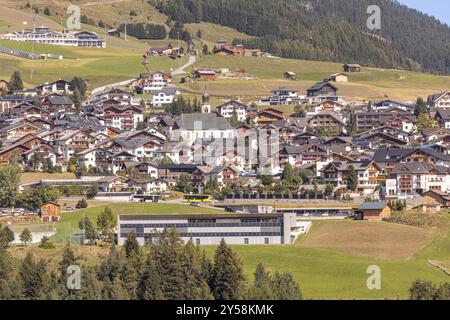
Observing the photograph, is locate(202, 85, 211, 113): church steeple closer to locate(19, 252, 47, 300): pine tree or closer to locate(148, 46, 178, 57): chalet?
locate(148, 46, 178, 57): chalet

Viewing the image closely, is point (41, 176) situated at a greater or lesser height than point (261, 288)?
greater

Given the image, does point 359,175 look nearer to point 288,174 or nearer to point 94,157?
point 288,174

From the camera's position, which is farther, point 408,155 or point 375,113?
point 375,113

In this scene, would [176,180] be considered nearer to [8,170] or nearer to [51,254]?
[8,170]

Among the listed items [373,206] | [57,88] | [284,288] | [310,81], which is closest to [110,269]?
[284,288]

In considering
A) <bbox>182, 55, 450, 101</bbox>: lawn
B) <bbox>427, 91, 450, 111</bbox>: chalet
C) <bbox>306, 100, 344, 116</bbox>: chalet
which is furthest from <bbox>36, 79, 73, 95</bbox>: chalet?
<bbox>427, 91, 450, 111</bbox>: chalet

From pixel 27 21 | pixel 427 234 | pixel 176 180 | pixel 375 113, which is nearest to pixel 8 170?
pixel 176 180

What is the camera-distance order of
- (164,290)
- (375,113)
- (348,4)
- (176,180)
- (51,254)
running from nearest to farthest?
(164,290) < (51,254) < (176,180) < (375,113) < (348,4)
